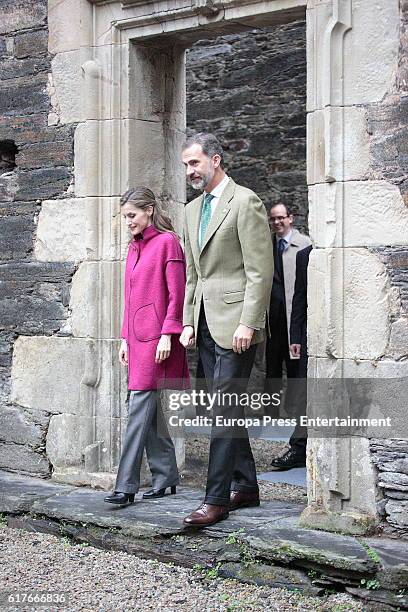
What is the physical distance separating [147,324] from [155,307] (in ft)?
0.32

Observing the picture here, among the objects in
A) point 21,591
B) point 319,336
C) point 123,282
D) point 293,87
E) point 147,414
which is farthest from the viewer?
point 293,87

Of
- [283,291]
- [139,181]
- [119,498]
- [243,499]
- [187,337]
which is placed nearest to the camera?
[187,337]

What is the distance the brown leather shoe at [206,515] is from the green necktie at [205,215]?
1.28 meters

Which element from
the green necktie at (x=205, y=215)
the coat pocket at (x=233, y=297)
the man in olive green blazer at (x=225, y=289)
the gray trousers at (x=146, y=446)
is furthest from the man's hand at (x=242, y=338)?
the gray trousers at (x=146, y=446)

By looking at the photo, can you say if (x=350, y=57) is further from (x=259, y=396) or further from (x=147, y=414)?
(x=259, y=396)

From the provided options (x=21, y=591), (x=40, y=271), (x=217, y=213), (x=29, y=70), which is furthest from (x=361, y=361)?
(x=29, y=70)

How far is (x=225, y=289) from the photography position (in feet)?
17.1

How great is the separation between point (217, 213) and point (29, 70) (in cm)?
200

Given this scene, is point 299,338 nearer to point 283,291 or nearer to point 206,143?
point 283,291

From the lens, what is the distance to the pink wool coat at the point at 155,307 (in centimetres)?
562

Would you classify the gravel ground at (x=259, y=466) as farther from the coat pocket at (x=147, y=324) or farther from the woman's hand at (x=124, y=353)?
the coat pocket at (x=147, y=324)

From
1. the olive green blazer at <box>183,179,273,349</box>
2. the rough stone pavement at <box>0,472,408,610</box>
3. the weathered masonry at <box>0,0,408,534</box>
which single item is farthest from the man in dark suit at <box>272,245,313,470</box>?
the olive green blazer at <box>183,179,273,349</box>

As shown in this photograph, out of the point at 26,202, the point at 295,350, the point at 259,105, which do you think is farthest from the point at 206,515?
the point at 259,105

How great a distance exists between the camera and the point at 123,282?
A: 6.14 metres
